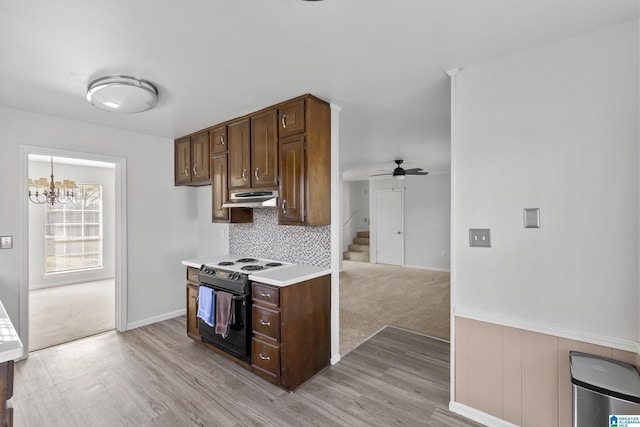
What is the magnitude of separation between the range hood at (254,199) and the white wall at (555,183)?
1546 mm

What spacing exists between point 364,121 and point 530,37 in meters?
1.83

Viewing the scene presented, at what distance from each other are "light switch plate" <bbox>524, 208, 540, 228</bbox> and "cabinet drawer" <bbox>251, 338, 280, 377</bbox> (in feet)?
6.47

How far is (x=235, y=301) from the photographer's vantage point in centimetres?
267

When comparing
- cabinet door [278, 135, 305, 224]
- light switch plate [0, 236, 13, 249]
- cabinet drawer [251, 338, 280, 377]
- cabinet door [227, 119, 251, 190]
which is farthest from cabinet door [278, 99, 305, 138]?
light switch plate [0, 236, 13, 249]

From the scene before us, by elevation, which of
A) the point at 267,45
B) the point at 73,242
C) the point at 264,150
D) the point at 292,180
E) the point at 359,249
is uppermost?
the point at 267,45

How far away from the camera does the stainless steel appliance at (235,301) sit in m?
2.63

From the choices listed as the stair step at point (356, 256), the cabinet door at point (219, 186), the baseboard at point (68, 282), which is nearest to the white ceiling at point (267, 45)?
the cabinet door at point (219, 186)

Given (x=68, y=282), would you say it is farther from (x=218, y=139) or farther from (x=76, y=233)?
(x=218, y=139)

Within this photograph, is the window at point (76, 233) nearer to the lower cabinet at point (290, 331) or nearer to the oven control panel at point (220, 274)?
the oven control panel at point (220, 274)

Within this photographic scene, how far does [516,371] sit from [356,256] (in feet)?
23.0

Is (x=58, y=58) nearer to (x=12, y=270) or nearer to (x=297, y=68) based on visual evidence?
(x=297, y=68)

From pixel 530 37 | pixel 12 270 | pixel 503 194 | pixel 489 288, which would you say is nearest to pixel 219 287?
pixel 12 270

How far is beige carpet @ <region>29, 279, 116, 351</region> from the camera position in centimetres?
350

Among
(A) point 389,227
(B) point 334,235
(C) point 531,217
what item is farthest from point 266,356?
(A) point 389,227
